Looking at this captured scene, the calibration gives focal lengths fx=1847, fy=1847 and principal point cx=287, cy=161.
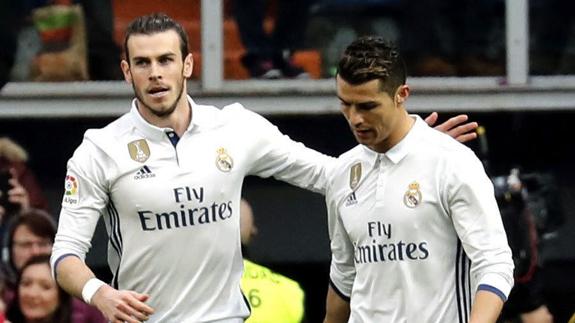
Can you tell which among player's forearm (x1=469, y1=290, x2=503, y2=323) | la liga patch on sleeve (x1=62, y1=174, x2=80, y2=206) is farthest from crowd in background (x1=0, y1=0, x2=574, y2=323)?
player's forearm (x1=469, y1=290, x2=503, y2=323)

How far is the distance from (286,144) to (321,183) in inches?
8.7

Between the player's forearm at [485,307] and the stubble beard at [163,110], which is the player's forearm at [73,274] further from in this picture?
the player's forearm at [485,307]

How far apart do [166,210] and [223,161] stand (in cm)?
27

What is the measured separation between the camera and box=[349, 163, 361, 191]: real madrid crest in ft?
19.9

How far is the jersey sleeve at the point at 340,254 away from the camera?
6176 mm

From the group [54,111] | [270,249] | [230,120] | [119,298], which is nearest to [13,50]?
[54,111]

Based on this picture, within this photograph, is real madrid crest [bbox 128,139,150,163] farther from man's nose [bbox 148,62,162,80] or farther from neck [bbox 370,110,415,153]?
neck [bbox 370,110,415,153]

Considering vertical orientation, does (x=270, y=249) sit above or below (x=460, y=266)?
below

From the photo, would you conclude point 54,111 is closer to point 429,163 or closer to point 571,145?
point 571,145

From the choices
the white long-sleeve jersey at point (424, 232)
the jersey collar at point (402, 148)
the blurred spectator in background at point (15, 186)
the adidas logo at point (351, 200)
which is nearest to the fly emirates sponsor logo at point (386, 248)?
the white long-sleeve jersey at point (424, 232)

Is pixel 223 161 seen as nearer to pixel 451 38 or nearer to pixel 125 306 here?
pixel 125 306

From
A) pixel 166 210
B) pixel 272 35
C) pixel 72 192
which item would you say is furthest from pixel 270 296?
pixel 72 192

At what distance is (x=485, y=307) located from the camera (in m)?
5.68

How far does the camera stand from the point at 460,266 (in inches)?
232
